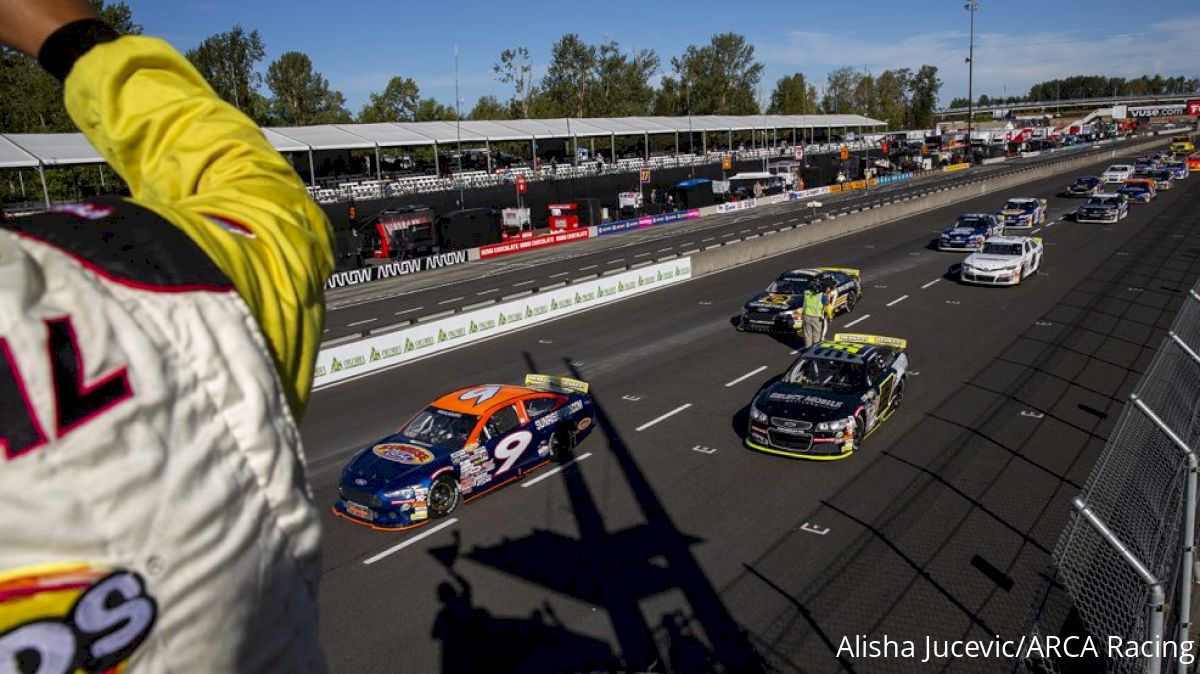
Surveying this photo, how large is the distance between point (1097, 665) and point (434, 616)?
22.7ft

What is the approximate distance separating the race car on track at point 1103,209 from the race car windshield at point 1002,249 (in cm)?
1743

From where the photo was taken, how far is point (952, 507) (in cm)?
1148

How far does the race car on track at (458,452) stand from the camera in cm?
1207

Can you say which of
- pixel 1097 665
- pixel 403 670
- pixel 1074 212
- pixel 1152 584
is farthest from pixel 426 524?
pixel 1074 212

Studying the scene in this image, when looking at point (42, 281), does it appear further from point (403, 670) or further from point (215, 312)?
point (403, 670)

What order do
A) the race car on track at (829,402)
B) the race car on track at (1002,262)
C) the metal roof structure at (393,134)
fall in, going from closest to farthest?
the race car on track at (829,402), the race car on track at (1002,262), the metal roof structure at (393,134)

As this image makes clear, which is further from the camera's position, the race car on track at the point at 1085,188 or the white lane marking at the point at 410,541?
the race car on track at the point at 1085,188

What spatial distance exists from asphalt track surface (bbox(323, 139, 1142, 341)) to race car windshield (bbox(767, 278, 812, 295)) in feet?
30.0

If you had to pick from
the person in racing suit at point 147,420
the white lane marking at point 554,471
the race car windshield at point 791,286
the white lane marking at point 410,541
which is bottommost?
the white lane marking at point 410,541

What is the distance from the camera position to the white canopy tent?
1539 inches

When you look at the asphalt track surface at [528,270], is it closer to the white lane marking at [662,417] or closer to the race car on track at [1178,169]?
the white lane marking at [662,417]

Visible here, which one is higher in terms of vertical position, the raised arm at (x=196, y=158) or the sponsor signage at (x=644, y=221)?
the raised arm at (x=196, y=158)

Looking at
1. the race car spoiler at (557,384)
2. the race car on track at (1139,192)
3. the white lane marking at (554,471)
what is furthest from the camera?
the race car on track at (1139,192)

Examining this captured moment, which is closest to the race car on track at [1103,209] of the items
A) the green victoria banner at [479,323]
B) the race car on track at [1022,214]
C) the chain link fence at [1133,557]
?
the race car on track at [1022,214]
